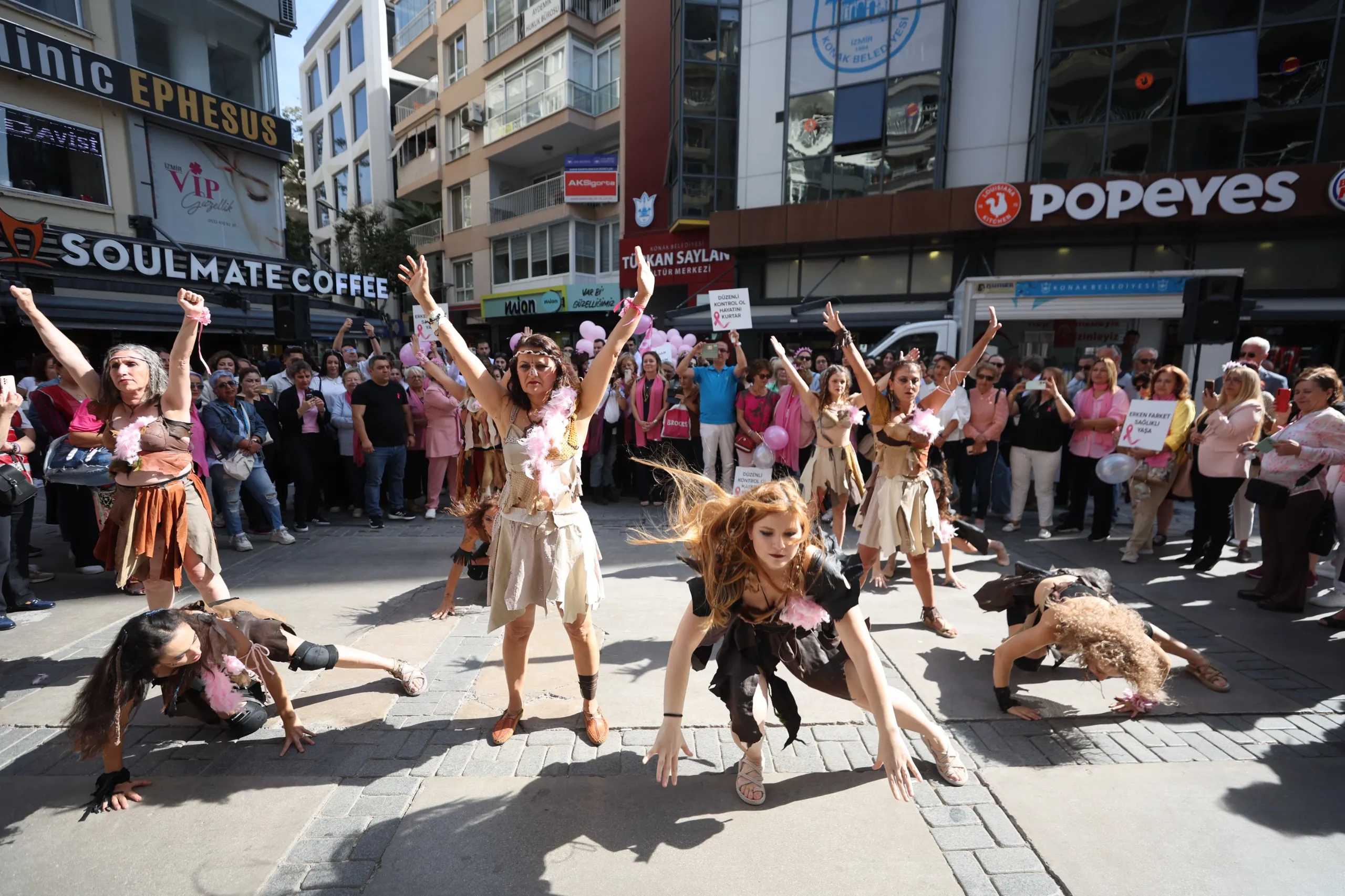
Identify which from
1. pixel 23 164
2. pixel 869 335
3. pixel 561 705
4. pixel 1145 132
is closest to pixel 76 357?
pixel 561 705

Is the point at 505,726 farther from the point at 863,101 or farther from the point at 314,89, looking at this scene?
the point at 314,89

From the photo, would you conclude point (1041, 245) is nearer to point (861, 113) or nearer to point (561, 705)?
point (861, 113)

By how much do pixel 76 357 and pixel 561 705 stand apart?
3195 mm

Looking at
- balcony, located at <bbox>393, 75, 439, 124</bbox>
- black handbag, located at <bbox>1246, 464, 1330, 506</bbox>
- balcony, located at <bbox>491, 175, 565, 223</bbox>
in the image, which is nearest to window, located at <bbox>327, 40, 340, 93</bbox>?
balcony, located at <bbox>393, 75, 439, 124</bbox>

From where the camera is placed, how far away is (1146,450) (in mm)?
5754

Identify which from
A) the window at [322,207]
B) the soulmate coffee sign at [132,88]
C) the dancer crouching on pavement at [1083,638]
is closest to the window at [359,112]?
the window at [322,207]

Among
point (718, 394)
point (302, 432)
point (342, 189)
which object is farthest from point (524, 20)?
point (302, 432)

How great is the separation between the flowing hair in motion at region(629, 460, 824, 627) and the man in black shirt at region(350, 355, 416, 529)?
5.52 metres

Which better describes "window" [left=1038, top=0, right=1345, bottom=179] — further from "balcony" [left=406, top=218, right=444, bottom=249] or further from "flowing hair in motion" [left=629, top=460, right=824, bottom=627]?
"balcony" [left=406, top=218, right=444, bottom=249]

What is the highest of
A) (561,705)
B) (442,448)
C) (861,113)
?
(861,113)

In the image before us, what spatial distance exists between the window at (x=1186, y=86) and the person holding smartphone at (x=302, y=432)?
50.9ft

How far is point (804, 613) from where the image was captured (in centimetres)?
238

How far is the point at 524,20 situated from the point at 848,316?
52.1ft

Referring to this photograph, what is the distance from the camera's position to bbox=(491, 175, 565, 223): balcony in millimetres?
22734
